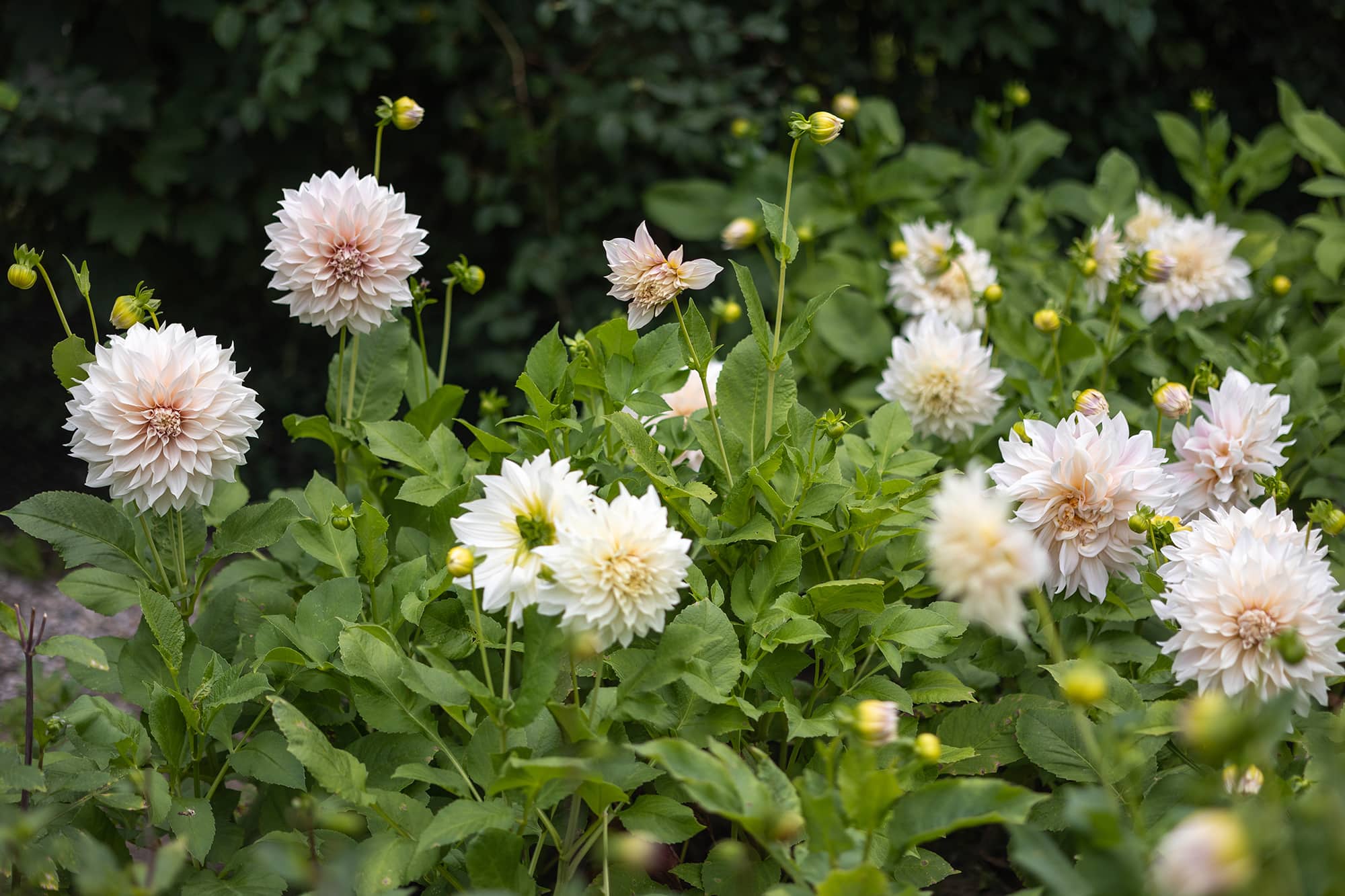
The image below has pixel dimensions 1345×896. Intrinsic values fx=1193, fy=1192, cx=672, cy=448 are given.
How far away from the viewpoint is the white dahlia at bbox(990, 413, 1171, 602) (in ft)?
4.01

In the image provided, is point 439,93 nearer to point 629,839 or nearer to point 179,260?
point 179,260

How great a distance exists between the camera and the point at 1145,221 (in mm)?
2148

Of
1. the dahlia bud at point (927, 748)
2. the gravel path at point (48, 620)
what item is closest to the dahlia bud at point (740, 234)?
the dahlia bud at point (927, 748)

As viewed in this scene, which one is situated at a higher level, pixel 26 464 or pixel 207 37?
pixel 207 37

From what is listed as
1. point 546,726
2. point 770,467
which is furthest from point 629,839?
point 770,467

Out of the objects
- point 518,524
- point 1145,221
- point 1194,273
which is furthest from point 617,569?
point 1145,221

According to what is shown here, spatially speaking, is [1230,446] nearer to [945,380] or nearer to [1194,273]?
[945,380]

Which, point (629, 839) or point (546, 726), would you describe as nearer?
point (629, 839)

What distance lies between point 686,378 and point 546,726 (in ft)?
1.47

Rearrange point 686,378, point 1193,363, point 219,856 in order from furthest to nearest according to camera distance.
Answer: point 1193,363, point 686,378, point 219,856

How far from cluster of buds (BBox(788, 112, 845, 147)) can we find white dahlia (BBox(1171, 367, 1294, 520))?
57 centimetres

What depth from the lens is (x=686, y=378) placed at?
139 centimetres

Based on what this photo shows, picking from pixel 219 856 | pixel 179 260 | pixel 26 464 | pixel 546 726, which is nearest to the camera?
pixel 546 726

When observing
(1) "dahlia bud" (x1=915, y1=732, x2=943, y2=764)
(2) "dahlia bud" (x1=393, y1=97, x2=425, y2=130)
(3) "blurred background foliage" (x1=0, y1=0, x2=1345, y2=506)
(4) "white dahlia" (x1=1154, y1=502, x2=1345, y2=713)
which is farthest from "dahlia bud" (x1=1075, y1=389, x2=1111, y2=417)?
(3) "blurred background foliage" (x1=0, y1=0, x2=1345, y2=506)
